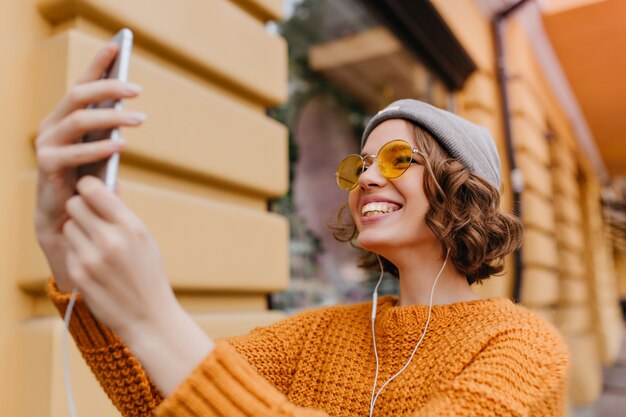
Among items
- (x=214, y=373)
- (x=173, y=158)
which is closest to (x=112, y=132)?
(x=214, y=373)

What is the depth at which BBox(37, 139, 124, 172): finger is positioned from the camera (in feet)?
2.37

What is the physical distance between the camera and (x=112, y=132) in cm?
74

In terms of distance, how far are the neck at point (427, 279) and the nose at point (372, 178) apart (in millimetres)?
189

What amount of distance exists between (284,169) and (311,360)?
1.10 m

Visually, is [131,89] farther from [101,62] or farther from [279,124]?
[279,124]

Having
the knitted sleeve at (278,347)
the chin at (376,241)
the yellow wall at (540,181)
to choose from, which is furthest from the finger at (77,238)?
the yellow wall at (540,181)

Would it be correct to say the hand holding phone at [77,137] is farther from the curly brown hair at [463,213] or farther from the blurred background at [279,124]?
the curly brown hair at [463,213]

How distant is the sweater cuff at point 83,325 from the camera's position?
0.92m

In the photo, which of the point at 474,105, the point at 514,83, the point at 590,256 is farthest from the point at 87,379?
the point at 590,256

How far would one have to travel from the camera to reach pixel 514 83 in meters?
5.00

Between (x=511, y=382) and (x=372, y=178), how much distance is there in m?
0.56

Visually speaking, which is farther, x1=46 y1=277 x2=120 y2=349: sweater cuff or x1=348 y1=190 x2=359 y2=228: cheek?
x1=348 y1=190 x2=359 y2=228: cheek

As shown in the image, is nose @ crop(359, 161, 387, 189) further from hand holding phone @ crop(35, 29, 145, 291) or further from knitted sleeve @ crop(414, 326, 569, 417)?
hand holding phone @ crop(35, 29, 145, 291)

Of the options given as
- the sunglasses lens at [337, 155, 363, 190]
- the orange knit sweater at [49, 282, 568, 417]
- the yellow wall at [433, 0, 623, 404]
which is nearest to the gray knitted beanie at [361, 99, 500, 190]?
the sunglasses lens at [337, 155, 363, 190]
